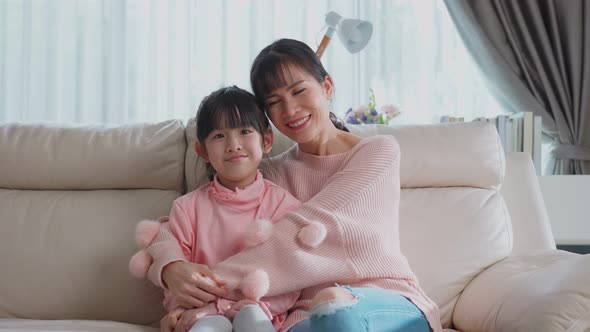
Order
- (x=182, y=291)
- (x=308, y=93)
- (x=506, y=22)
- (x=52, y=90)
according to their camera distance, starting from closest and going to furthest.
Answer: (x=182, y=291) → (x=308, y=93) → (x=506, y=22) → (x=52, y=90)

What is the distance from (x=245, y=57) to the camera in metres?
3.42

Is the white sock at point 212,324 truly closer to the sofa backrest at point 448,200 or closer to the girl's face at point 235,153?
the girl's face at point 235,153

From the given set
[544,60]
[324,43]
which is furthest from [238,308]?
[544,60]

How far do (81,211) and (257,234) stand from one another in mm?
726

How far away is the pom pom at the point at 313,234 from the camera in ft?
4.81

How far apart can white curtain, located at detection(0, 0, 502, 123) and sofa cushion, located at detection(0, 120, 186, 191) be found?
138 cm

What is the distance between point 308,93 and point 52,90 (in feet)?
7.18

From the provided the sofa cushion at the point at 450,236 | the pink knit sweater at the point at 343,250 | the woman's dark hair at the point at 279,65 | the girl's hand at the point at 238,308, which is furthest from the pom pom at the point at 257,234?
the sofa cushion at the point at 450,236

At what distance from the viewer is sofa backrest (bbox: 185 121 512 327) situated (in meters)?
1.87

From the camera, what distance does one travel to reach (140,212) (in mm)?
1957

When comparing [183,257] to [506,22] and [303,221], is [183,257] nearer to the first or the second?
[303,221]

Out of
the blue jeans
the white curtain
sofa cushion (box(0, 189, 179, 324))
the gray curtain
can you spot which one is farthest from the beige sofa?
the white curtain

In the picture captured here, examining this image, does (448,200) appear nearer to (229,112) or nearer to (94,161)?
(229,112)

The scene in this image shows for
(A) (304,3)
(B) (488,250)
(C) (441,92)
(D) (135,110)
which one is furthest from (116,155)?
(C) (441,92)
